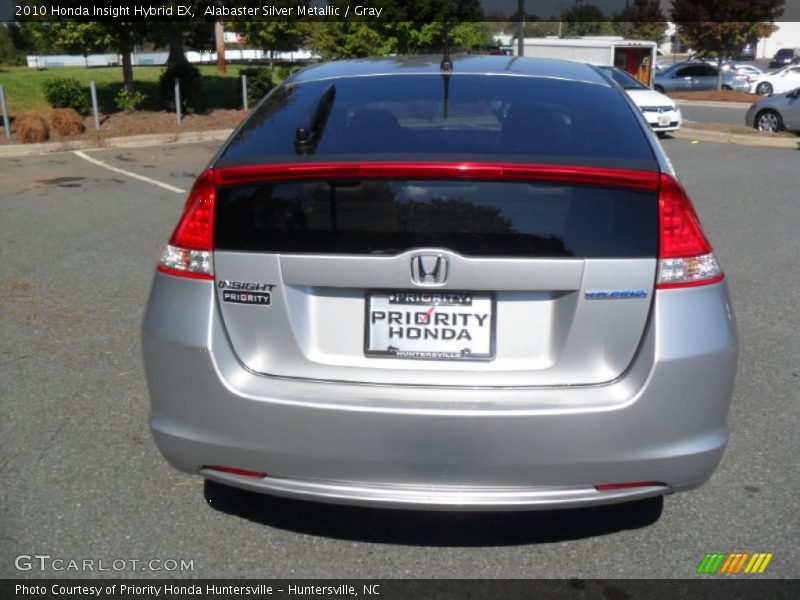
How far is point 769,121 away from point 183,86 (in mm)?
13270

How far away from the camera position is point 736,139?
17.2 m

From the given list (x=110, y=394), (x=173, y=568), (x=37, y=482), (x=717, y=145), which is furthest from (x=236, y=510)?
(x=717, y=145)

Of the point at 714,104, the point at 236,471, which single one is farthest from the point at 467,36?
the point at 236,471

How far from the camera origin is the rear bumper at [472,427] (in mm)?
2613

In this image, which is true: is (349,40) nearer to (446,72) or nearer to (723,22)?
(723,22)

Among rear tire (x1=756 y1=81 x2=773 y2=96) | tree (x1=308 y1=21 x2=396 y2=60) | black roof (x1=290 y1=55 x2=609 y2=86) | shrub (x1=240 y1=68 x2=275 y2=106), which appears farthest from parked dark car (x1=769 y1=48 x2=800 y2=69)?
black roof (x1=290 y1=55 x2=609 y2=86)

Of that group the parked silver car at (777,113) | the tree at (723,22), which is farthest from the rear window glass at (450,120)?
the tree at (723,22)

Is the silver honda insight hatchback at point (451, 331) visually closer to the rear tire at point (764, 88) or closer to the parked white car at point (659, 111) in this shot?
the parked white car at point (659, 111)

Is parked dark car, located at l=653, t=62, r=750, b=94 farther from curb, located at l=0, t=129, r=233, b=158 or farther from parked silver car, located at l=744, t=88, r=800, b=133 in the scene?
curb, located at l=0, t=129, r=233, b=158

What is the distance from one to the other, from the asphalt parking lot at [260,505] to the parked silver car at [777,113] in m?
13.6

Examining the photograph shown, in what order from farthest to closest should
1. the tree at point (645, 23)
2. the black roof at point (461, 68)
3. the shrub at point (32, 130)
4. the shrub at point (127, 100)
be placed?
the tree at point (645, 23) → the shrub at point (127, 100) → the shrub at point (32, 130) → the black roof at point (461, 68)

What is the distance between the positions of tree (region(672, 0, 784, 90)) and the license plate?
32.0 m

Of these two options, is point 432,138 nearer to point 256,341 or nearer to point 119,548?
point 256,341

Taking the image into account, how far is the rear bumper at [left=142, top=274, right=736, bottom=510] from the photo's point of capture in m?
2.61
